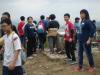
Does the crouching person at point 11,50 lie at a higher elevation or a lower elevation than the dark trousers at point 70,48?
higher

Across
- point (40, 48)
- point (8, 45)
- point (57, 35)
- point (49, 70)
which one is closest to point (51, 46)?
point (57, 35)

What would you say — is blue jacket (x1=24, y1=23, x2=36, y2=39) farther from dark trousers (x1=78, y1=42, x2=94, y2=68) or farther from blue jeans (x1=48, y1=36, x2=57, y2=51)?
dark trousers (x1=78, y1=42, x2=94, y2=68)

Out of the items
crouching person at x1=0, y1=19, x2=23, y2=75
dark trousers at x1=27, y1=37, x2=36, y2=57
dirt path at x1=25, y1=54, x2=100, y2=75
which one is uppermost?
crouching person at x1=0, y1=19, x2=23, y2=75

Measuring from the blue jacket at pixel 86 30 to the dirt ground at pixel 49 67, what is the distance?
1099mm

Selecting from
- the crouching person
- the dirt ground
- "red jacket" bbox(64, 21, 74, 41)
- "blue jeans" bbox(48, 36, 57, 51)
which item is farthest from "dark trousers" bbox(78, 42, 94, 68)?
"blue jeans" bbox(48, 36, 57, 51)

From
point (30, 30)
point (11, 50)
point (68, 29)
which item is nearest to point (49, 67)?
point (68, 29)

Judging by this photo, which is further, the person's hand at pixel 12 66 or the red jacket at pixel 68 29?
the red jacket at pixel 68 29

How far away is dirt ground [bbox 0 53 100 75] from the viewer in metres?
12.1

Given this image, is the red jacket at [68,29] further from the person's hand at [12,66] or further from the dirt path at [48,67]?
the person's hand at [12,66]

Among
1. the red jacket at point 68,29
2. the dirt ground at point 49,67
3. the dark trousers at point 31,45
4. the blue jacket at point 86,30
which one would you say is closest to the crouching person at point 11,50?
the blue jacket at point 86,30

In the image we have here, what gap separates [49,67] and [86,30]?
9.06ft

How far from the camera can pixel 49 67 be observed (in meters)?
13.4

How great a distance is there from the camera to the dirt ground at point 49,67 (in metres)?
12.1

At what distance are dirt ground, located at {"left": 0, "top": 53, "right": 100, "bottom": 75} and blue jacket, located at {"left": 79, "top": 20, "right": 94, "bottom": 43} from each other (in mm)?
1099
